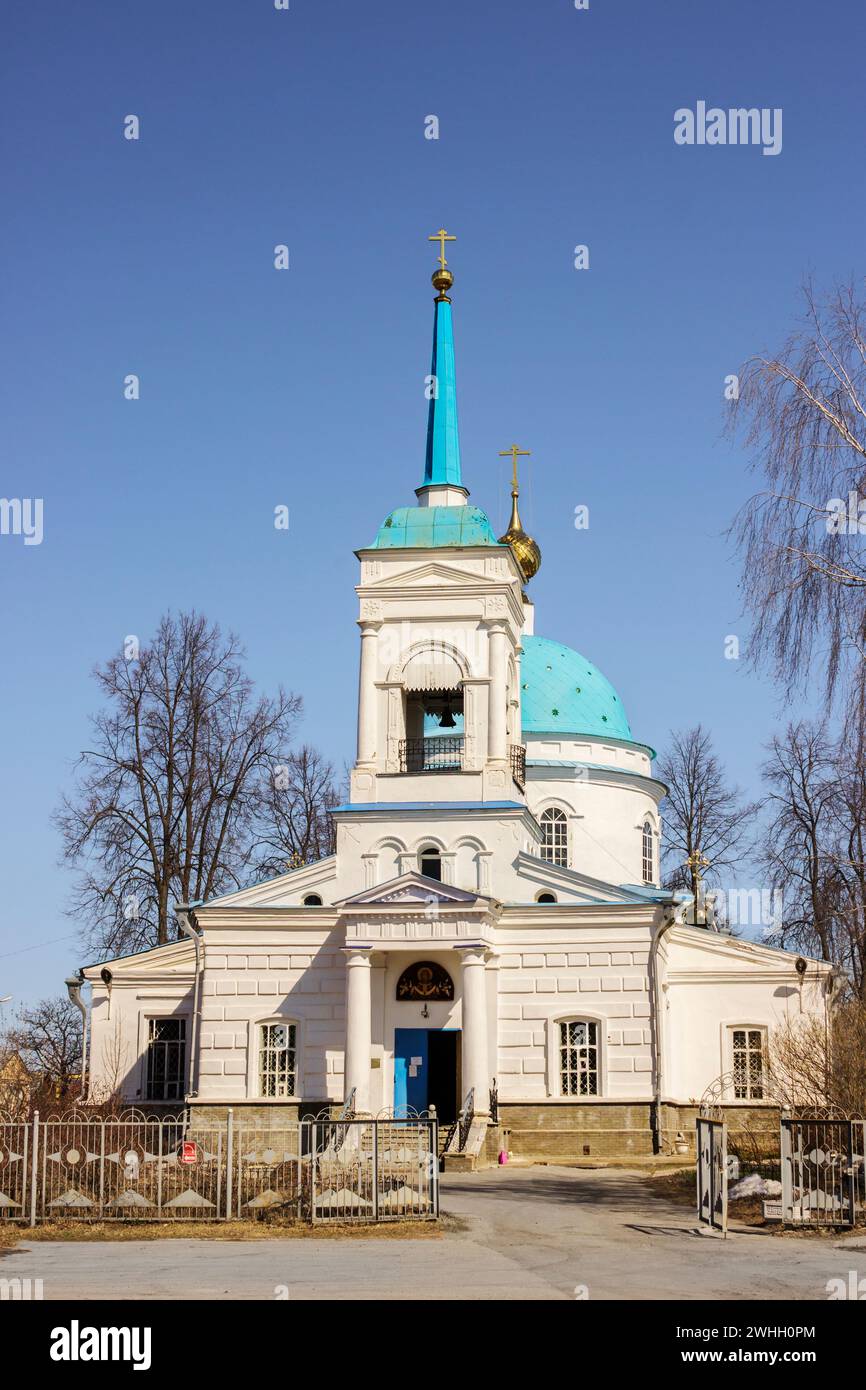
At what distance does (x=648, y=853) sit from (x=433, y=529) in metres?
12.0

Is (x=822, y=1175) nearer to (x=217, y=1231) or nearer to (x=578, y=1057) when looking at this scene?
(x=217, y=1231)

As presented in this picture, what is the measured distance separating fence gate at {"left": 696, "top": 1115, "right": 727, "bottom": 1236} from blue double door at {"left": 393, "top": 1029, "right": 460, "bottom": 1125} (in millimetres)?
13830

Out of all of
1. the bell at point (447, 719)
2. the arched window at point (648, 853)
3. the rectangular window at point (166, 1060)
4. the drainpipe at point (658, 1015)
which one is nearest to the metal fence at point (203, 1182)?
the drainpipe at point (658, 1015)

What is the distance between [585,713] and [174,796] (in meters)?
10.8

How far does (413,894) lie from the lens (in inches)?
1291

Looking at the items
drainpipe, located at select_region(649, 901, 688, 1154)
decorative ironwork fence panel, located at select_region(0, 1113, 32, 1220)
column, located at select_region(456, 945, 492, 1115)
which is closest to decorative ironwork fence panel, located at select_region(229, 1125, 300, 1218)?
decorative ironwork fence panel, located at select_region(0, 1113, 32, 1220)

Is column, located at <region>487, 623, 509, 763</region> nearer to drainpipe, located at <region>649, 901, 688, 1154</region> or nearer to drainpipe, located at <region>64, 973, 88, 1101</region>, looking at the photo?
drainpipe, located at <region>649, 901, 688, 1154</region>

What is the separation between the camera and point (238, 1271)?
15062 mm

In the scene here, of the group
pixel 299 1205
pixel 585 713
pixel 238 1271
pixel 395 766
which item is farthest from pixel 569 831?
pixel 238 1271

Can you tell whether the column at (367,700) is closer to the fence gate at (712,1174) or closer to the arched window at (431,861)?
the arched window at (431,861)

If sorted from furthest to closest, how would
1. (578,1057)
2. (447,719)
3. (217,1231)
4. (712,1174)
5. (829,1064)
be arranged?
(447,719) → (578,1057) → (829,1064) → (712,1174) → (217,1231)

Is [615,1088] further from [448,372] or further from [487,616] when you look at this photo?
[448,372]

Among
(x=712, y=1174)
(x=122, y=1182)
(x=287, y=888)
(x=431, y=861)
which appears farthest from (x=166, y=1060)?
(x=712, y=1174)

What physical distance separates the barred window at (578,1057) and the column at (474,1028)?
1728 millimetres
